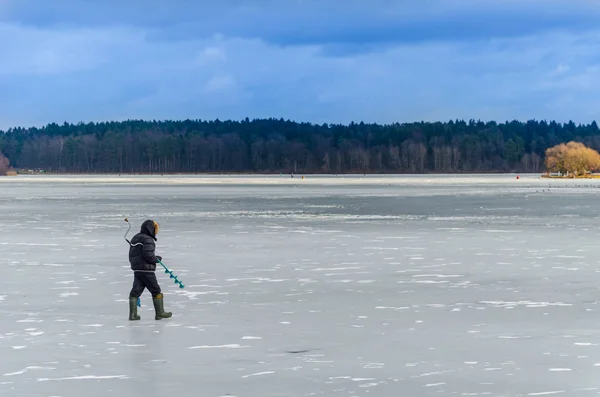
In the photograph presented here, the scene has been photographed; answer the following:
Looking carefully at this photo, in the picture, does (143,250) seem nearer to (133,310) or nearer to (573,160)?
(133,310)

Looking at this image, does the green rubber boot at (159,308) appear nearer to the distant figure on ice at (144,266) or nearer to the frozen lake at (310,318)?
the distant figure on ice at (144,266)

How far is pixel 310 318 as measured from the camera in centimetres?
1136

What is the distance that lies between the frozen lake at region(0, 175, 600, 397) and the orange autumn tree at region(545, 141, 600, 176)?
126 metres

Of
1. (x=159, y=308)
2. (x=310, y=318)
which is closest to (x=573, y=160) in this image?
(x=310, y=318)

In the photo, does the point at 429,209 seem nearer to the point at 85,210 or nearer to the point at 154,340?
the point at 85,210

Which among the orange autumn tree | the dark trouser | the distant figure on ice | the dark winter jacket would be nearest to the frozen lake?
the distant figure on ice

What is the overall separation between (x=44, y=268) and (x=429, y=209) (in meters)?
24.0

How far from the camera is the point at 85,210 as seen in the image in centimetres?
3950

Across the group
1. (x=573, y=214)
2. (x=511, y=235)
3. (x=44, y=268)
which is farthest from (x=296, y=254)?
(x=573, y=214)

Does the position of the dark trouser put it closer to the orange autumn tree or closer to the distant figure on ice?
the distant figure on ice

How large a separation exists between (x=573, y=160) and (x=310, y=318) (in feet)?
461

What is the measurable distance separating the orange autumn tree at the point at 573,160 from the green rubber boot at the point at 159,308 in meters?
139

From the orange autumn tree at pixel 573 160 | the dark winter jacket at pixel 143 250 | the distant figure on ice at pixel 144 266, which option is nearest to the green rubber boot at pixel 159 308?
the distant figure on ice at pixel 144 266

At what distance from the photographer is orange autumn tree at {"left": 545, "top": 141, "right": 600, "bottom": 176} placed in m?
145
